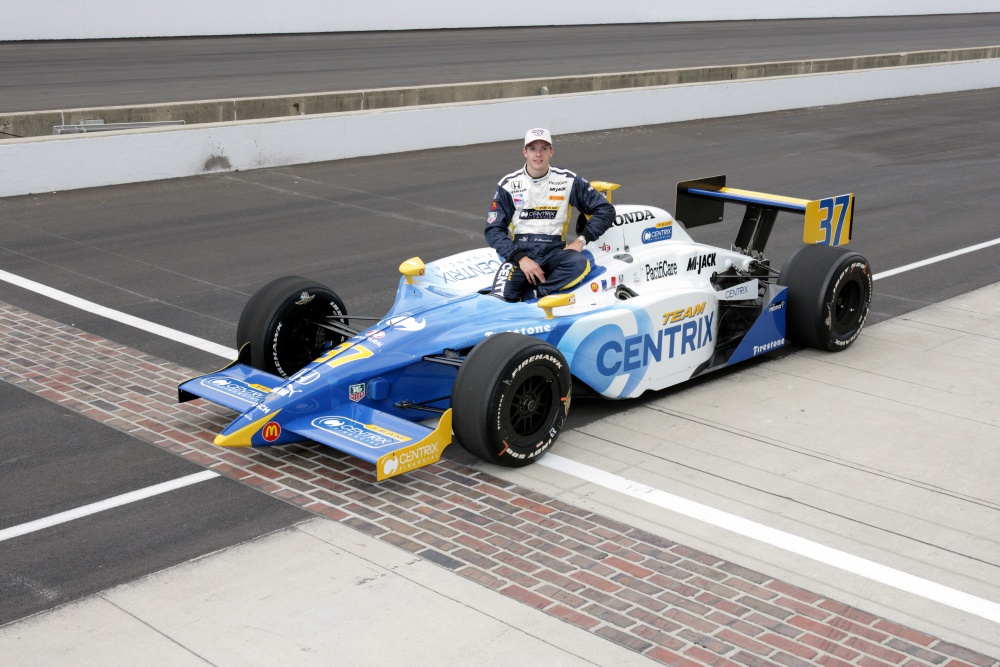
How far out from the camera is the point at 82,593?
5531 millimetres

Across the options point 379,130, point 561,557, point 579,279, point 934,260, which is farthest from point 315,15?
point 561,557

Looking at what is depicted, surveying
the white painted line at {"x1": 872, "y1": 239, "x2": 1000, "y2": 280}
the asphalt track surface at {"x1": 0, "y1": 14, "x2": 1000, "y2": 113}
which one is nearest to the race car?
the white painted line at {"x1": 872, "y1": 239, "x2": 1000, "y2": 280}

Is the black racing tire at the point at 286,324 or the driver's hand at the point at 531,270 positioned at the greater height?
the driver's hand at the point at 531,270

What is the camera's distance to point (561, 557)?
5949 millimetres

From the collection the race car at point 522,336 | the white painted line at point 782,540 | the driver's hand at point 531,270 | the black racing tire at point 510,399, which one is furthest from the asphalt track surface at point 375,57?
the white painted line at point 782,540

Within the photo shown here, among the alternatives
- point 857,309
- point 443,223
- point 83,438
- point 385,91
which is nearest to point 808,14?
point 385,91

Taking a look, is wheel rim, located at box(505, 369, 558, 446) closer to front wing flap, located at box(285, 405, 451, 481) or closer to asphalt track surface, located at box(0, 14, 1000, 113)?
front wing flap, located at box(285, 405, 451, 481)

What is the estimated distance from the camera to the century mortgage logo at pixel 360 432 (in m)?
6.62

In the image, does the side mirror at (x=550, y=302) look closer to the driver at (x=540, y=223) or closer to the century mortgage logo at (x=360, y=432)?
the driver at (x=540, y=223)

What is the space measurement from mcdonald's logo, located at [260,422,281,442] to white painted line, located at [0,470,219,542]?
0.38m

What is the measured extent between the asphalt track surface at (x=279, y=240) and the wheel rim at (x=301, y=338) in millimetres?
928

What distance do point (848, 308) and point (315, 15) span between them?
29.1 metres

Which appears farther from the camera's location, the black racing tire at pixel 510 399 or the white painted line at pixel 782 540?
the black racing tire at pixel 510 399

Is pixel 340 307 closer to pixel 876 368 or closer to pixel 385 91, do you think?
pixel 876 368
